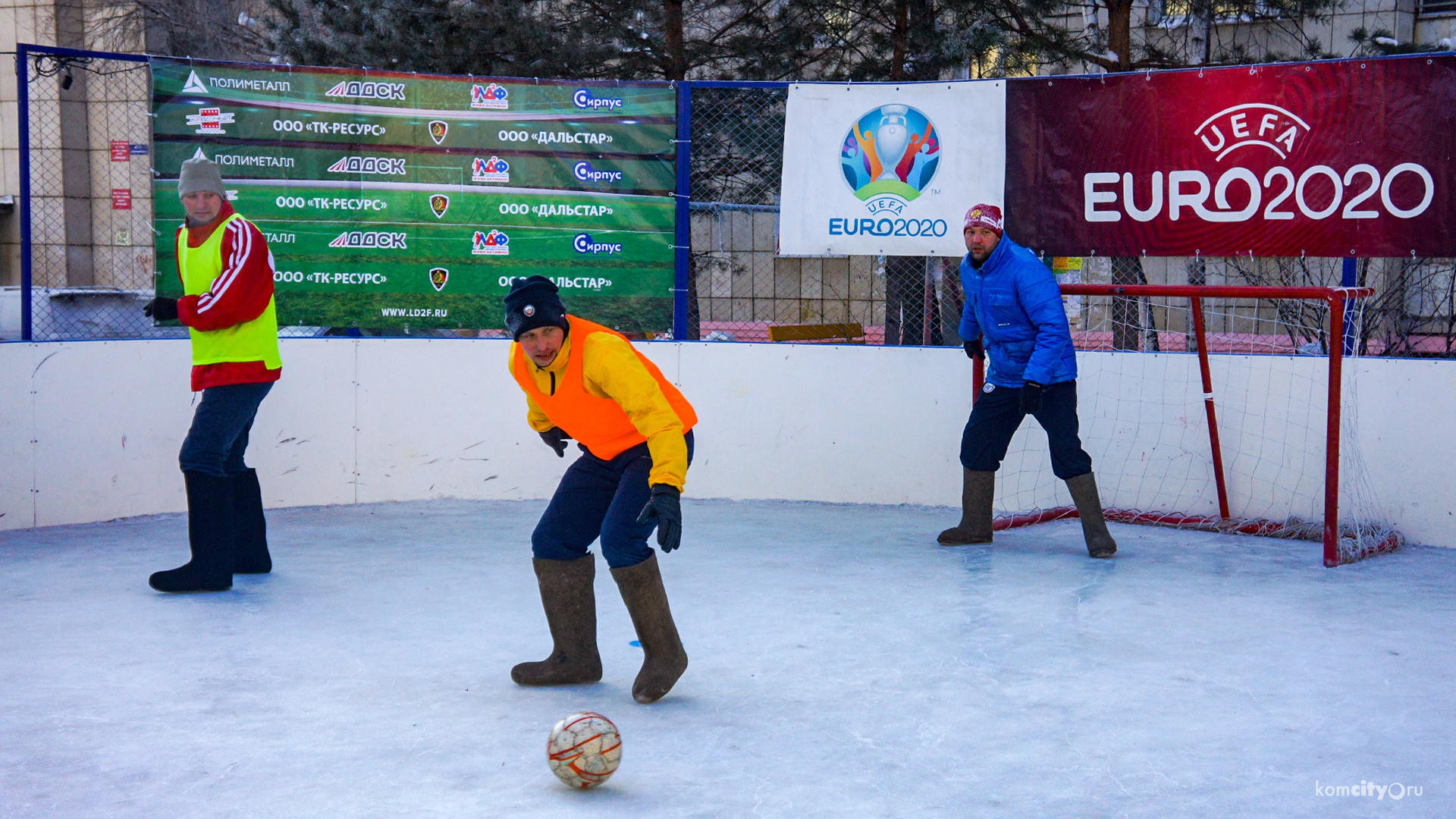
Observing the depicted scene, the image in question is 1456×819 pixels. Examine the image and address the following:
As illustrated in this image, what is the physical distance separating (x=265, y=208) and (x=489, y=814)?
18.4ft

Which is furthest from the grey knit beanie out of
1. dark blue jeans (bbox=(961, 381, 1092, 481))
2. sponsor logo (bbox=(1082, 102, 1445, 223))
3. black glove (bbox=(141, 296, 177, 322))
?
sponsor logo (bbox=(1082, 102, 1445, 223))

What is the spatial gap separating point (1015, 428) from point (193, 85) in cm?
532

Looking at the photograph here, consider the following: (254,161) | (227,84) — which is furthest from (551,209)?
(227,84)

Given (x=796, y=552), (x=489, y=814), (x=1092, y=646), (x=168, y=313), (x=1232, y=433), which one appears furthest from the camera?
(x=1232, y=433)

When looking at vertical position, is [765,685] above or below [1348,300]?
below

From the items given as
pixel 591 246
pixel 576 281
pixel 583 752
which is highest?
pixel 591 246

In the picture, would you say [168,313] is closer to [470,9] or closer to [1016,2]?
[470,9]

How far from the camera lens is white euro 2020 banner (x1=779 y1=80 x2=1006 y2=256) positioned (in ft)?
26.0

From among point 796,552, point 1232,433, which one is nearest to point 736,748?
point 796,552

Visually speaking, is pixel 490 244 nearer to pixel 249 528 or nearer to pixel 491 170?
pixel 491 170

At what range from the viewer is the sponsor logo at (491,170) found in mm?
7953

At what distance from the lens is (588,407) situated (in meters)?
4.11

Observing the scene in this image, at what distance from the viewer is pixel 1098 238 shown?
7746mm

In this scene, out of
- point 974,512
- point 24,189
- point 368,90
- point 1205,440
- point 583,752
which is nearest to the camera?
point 583,752
